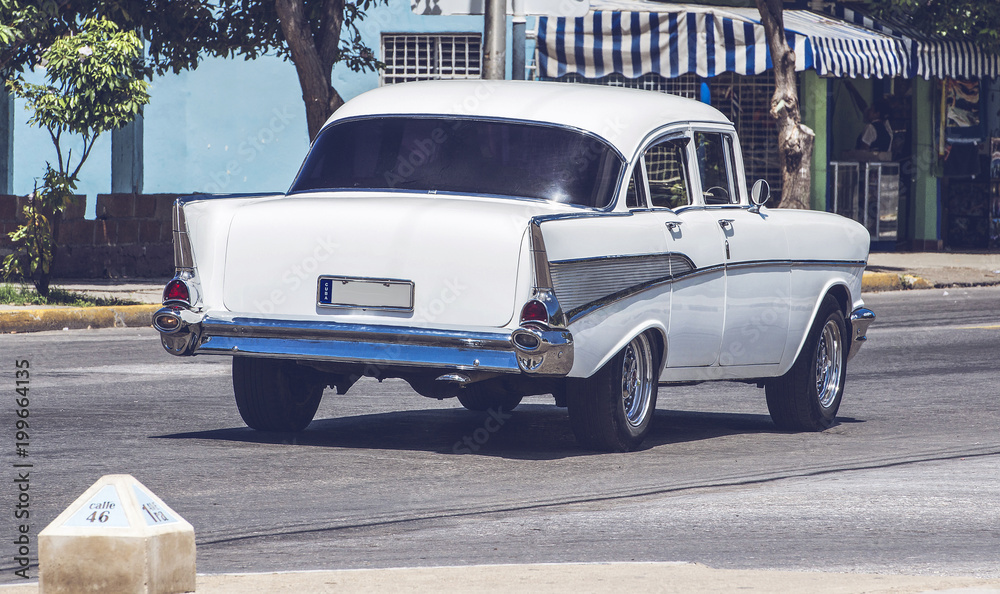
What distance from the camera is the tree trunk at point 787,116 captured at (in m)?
22.7

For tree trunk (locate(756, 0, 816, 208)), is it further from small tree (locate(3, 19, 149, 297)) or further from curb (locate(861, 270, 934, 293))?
small tree (locate(3, 19, 149, 297))

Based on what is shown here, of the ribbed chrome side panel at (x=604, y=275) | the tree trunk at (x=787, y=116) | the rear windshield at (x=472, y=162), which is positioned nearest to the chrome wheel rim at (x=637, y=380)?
the ribbed chrome side panel at (x=604, y=275)

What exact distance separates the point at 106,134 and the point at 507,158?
17.8 metres

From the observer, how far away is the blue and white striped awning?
81.3ft

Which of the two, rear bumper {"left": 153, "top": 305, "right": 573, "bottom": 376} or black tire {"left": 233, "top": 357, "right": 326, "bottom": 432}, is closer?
rear bumper {"left": 153, "top": 305, "right": 573, "bottom": 376}

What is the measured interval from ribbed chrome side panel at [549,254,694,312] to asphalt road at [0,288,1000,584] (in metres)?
0.85

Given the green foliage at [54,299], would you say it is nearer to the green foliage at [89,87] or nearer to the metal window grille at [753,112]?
the green foliage at [89,87]

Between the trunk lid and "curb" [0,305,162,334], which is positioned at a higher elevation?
the trunk lid

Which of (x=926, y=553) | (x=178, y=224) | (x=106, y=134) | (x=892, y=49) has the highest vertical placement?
(x=892, y=49)

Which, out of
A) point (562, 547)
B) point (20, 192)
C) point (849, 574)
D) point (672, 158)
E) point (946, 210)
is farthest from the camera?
point (946, 210)

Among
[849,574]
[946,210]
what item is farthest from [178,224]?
[946,210]

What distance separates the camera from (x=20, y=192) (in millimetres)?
24906

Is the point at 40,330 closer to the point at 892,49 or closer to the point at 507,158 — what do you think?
the point at 507,158

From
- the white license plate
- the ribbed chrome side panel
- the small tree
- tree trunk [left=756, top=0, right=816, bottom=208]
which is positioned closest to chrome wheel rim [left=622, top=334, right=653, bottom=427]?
the ribbed chrome side panel
